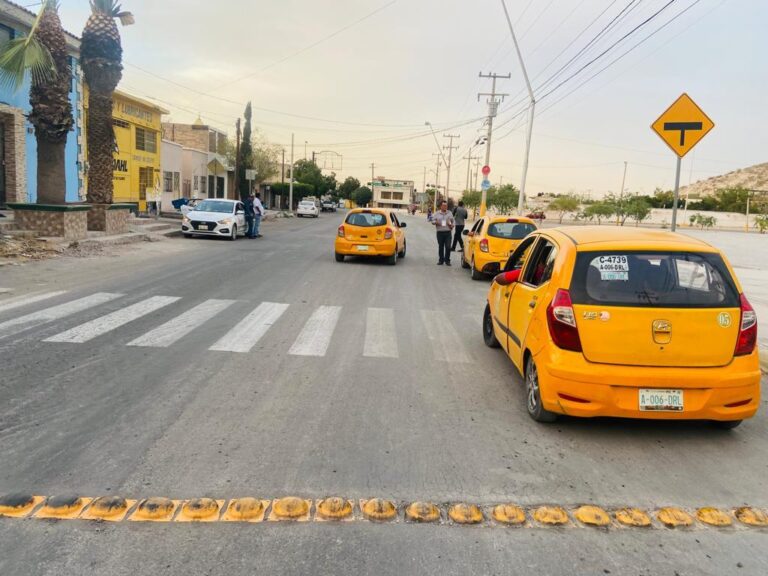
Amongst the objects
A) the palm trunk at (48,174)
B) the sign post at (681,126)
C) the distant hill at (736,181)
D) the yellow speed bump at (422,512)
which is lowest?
the yellow speed bump at (422,512)

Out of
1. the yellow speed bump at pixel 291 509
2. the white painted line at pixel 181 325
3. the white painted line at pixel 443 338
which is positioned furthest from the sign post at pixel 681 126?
the yellow speed bump at pixel 291 509

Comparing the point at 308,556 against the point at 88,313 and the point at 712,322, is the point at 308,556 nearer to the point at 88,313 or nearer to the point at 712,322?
the point at 712,322

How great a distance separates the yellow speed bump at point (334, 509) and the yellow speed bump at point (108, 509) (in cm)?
109

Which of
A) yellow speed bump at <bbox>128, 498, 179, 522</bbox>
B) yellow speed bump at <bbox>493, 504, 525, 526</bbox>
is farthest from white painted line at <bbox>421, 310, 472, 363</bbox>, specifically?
yellow speed bump at <bbox>128, 498, 179, 522</bbox>

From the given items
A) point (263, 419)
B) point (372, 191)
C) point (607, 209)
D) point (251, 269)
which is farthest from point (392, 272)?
point (372, 191)

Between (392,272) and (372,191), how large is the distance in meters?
124

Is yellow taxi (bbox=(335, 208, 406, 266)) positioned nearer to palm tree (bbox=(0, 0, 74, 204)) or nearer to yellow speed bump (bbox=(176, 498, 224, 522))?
palm tree (bbox=(0, 0, 74, 204))

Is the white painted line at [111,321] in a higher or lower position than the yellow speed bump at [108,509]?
higher

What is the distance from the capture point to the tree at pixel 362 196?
138675 millimetres

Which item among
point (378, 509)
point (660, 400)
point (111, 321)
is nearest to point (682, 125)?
point (660, 400)

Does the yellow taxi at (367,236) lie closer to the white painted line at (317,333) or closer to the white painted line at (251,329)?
the white painted line at (317,333)

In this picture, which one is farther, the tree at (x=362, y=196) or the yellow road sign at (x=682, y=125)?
the tree at (x=362, y=196)

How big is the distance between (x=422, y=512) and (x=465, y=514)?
0.26 meters

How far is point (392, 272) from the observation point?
15.5 m
